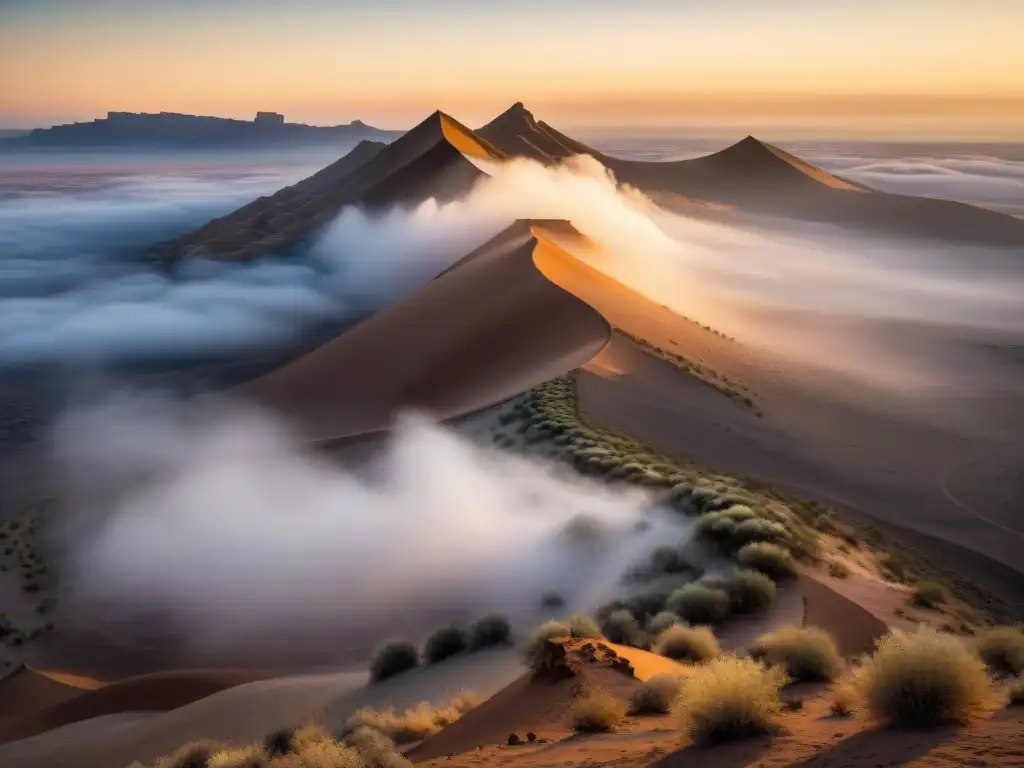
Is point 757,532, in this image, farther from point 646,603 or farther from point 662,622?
point 662,622

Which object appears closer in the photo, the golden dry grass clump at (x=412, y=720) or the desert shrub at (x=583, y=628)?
the golden dry grass clump at (x=412, y=720)

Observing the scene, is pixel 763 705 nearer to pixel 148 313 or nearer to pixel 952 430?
pixel 952 430

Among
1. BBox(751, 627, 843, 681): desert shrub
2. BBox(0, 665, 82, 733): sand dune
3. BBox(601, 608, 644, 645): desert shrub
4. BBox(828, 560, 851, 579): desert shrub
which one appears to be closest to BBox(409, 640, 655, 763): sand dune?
BBox(751, 627, 843, 681): desert shrub

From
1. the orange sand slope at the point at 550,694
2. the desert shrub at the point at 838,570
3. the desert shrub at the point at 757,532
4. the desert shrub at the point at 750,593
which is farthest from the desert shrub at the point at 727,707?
the desert shrub at the point at 838,570

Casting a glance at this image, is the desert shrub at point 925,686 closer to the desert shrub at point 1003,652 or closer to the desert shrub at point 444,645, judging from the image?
the desert shrub at point 1003,652

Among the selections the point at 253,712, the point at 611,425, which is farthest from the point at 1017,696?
the point at 611,425

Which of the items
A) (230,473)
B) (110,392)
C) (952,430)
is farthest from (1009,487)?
(110,392)
